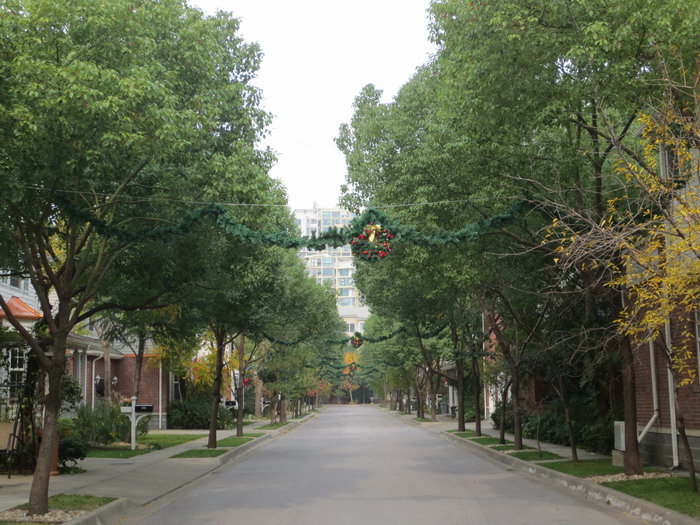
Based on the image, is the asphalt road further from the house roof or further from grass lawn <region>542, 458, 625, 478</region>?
the house roof

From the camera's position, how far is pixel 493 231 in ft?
53.9

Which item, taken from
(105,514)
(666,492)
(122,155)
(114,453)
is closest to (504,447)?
(114,453)

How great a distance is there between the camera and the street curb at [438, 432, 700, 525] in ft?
35.9

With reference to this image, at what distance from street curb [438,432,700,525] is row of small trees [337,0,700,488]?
4.36 ft

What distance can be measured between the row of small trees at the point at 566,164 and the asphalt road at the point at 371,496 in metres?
2.85

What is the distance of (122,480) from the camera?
1688cm

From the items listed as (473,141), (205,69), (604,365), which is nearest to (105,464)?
(205,69)

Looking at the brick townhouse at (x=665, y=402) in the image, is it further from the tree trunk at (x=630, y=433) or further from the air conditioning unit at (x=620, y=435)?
the tree trunk at (x=630, y=433)

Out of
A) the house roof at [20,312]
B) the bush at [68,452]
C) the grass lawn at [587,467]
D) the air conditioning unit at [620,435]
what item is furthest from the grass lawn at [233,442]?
the air conditioning unit at [620,435]

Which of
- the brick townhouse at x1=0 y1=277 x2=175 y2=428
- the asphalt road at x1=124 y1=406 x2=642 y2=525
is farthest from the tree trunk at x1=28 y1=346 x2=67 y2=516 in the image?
the brick townhouse at x1=0 y1=277 x2=175 y2=428

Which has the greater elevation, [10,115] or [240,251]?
[10,115]

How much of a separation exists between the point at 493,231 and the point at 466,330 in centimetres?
1665

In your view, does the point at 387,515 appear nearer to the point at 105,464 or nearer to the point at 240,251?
the point at 240,251

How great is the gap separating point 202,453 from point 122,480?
7.48 metres
